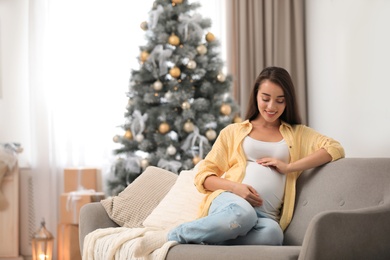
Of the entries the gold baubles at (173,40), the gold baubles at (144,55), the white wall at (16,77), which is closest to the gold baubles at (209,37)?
the gold baubles at (173,40)

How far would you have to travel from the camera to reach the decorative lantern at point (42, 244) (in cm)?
525

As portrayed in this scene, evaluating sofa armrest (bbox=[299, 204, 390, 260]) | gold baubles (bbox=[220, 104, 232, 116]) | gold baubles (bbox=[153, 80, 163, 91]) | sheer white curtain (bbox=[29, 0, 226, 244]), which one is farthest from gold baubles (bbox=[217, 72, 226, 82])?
sofa armrest (bbox=[299, 204, 390, 260])

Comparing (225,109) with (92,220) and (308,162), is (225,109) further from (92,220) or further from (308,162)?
(308,162)

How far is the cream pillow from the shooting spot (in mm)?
3416

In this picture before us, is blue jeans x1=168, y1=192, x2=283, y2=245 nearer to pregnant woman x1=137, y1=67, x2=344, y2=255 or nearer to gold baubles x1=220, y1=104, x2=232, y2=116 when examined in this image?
pregnant woman x1=137, y1=67, x2=344, y2=255

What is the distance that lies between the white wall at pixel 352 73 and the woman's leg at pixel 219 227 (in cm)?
149

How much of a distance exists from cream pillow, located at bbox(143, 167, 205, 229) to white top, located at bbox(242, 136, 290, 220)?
13.9 inches

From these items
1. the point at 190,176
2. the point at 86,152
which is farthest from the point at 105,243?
the point at 86,152

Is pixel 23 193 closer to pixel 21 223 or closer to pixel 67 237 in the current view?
pixel 21 223

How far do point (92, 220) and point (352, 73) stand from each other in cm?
200

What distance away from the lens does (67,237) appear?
5227mm

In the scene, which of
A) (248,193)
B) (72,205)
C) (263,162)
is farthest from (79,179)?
(248,193)

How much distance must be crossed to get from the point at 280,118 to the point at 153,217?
0.76 meters

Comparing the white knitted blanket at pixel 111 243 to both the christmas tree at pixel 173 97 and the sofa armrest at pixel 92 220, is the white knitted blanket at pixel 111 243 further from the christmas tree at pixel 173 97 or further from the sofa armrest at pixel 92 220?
the christmas tree at pixel 173 97
